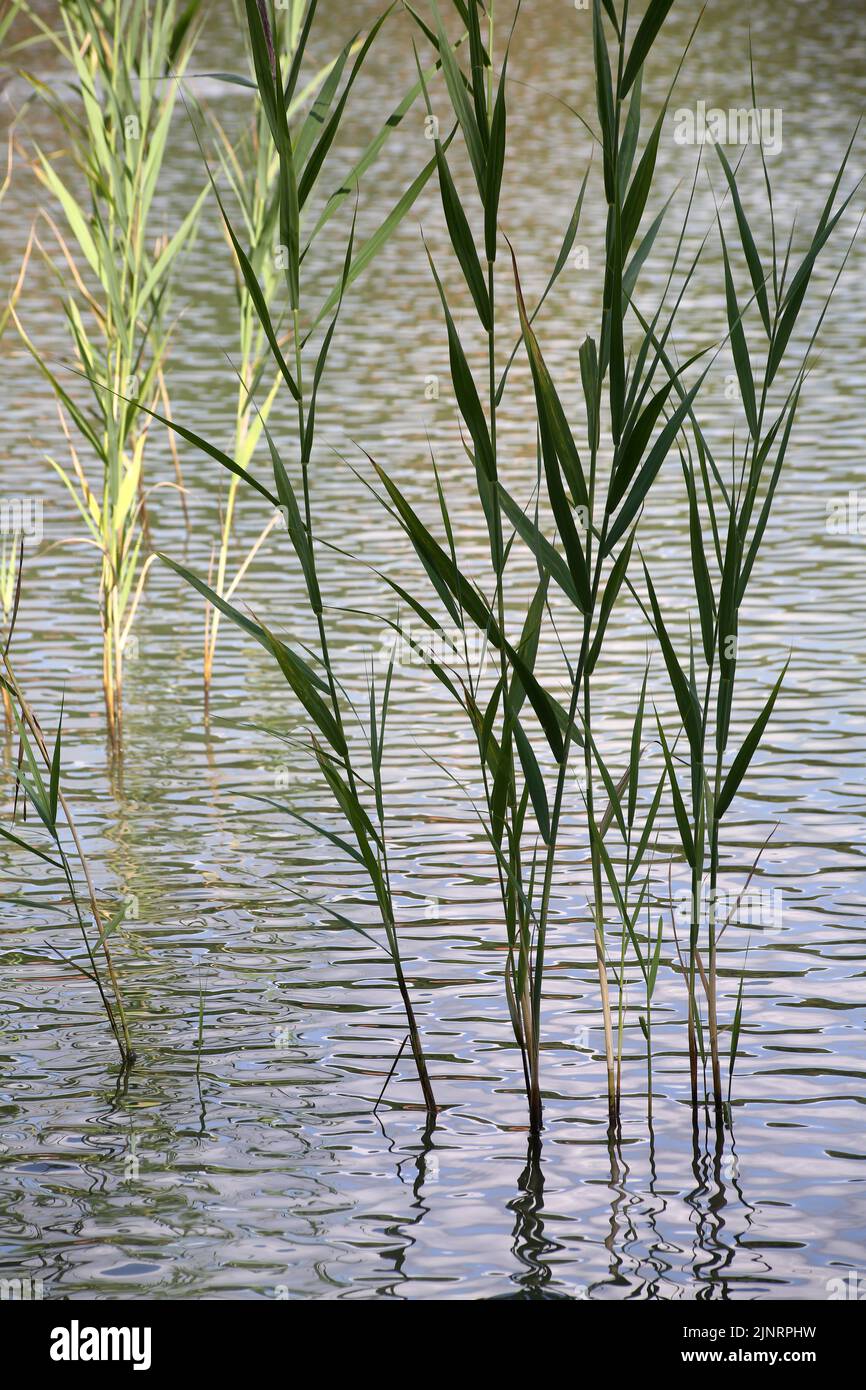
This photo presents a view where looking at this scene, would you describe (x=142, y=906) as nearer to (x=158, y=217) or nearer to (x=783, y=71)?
(x=158, y=217)

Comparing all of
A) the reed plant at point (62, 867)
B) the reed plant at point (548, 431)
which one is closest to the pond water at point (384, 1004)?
the reed plant at point (62, 867)

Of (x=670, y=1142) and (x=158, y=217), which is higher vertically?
(x=158, y=217)

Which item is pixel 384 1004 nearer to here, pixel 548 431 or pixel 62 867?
pixel 62 867

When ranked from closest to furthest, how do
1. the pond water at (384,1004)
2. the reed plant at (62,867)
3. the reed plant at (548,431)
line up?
1. the reed plant at (548,431)
2. the pond water at (384,1004)
3. the reed plant at (62,867)

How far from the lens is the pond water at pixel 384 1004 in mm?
2871

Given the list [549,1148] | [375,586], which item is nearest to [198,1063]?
[549,1148]

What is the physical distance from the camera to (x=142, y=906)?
430 cm

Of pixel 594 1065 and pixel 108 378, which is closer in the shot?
pixel 594 1065

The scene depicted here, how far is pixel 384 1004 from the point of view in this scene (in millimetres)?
3781

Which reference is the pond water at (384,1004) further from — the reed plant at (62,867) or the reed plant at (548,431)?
the reed plant at (548,431)

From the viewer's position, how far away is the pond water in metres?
2.87

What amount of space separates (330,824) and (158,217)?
943 centimetres

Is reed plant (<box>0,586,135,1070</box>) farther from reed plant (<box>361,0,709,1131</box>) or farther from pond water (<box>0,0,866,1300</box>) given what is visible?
reed plant (<box>361,0,709,1131</box>)
